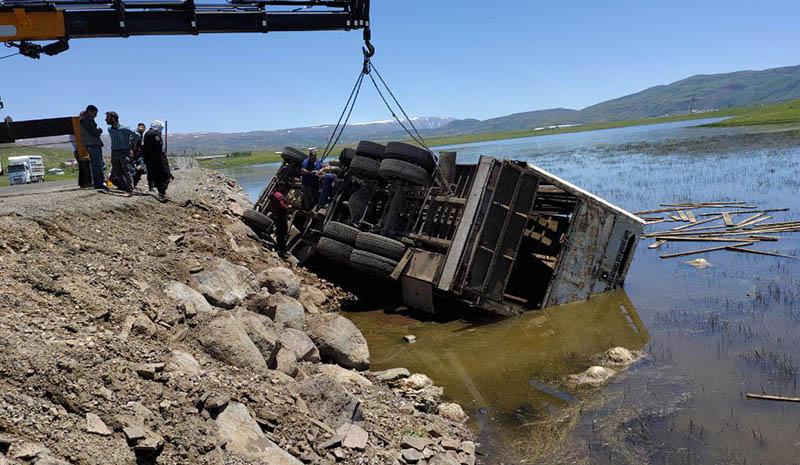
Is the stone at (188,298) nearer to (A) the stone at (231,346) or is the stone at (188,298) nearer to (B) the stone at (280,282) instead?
(A) the stone at (231,346)

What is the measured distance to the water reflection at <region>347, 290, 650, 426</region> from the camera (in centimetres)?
670

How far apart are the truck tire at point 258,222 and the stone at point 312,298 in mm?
2736

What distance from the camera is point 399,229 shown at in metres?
10.5

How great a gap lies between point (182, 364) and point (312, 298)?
215 inches

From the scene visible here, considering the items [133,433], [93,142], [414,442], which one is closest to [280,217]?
[93,142]

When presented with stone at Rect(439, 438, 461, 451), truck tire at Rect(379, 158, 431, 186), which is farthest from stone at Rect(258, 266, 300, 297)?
stone at Rect(439, 438, 461, 451)

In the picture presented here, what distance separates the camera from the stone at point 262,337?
5520mm

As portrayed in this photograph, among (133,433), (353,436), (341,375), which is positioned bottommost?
(341,375)

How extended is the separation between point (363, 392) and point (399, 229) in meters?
4.97

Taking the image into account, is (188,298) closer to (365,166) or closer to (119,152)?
(365,166)

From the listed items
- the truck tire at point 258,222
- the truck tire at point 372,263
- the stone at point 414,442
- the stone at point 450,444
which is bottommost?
the stone at point 450,444

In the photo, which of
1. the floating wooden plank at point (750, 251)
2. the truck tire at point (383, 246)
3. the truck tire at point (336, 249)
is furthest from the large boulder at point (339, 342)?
the floating wooden plank at point (750, 251)

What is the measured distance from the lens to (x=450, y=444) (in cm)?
521

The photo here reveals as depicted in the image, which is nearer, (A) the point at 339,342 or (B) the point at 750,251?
(A) the point at 339,342
